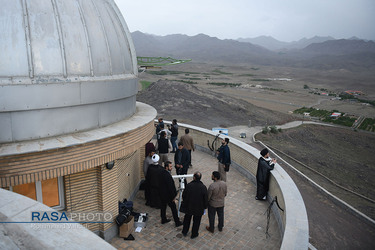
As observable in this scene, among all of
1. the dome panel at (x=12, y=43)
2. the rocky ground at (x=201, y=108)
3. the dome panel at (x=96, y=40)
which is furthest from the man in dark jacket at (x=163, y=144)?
the rocky ground at (x=201, y=108)

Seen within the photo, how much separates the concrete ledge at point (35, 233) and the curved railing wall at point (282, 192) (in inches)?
161

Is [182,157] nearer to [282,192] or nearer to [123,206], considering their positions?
[123,206]

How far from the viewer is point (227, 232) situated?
25.1 ft

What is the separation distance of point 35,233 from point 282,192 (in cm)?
629

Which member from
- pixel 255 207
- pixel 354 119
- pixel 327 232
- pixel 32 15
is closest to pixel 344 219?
pixel 327 232

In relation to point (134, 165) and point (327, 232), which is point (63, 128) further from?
point (327, 232)

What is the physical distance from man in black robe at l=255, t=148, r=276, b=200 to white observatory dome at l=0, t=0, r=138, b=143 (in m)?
4.81

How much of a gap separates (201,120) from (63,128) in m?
27.1

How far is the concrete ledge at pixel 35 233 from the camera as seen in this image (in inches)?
114

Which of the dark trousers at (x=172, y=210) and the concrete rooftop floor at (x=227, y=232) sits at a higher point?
the dark trousers at (x=172, y=210)

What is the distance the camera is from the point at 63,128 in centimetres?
620

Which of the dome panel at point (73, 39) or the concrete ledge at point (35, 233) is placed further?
the dome panel at point (73, 39)

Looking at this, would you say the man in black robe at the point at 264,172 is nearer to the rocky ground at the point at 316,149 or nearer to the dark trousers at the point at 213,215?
the dark trousers at the point at 213,215

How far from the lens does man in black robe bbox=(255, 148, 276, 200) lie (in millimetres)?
8977
